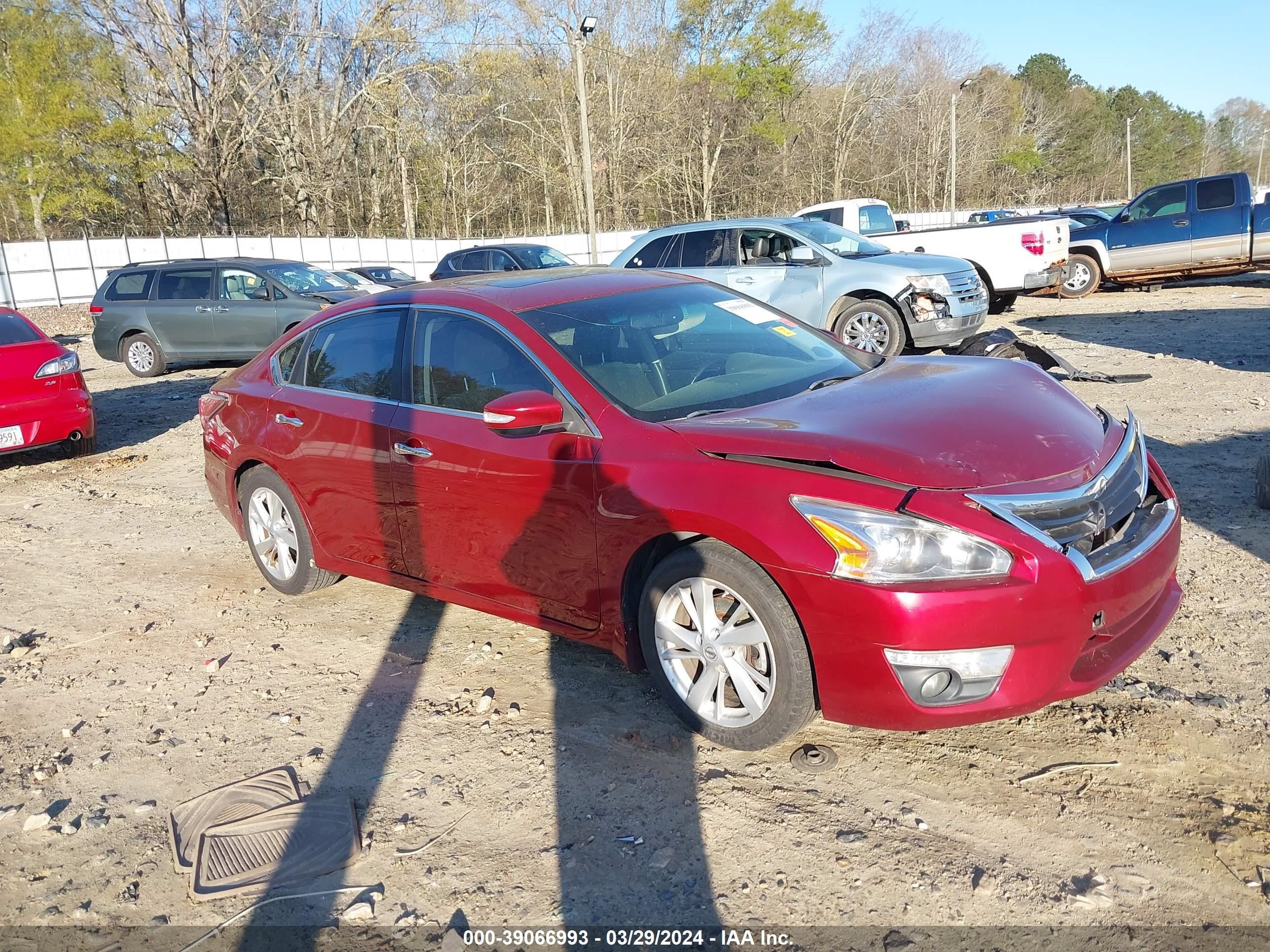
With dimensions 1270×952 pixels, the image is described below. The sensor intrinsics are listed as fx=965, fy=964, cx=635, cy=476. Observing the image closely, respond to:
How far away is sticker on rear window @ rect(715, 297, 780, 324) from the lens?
4.60 m

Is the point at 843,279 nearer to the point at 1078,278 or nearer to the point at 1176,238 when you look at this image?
the point at 1078,278

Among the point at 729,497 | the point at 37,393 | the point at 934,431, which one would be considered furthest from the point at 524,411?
the point at 37,393

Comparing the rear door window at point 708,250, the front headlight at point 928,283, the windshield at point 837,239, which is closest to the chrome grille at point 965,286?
the front headlight at point 928,283

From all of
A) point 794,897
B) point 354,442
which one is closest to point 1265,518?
point 794,897

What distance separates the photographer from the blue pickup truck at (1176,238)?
17031 millimetres

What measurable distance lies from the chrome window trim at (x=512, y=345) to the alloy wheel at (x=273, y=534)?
4.08 feet

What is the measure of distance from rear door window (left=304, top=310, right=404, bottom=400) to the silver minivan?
20.7 ft

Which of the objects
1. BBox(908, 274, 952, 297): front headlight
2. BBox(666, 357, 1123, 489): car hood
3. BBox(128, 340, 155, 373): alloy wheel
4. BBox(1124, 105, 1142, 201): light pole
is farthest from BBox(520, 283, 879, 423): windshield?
BBox(1124, 105, 1142, 201): light pole

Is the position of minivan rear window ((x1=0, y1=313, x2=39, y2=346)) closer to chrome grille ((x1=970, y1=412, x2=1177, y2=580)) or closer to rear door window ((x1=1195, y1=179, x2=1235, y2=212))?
chrome grille ((x1=970, y1=412, x2=1177, y2=580))

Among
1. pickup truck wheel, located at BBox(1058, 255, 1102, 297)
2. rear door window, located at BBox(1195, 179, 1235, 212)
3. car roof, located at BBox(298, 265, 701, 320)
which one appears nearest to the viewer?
car roof, located at BBox(298, 265, 701, 320)

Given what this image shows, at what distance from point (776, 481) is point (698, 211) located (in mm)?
46303

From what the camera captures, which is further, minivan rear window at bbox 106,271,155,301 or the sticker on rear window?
minivan rear window at bbox 106,271,155,301

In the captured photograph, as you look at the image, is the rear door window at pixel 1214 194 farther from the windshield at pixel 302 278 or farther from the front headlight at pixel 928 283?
the windshield at pixel 302 278

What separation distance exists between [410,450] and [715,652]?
5.69 ft
